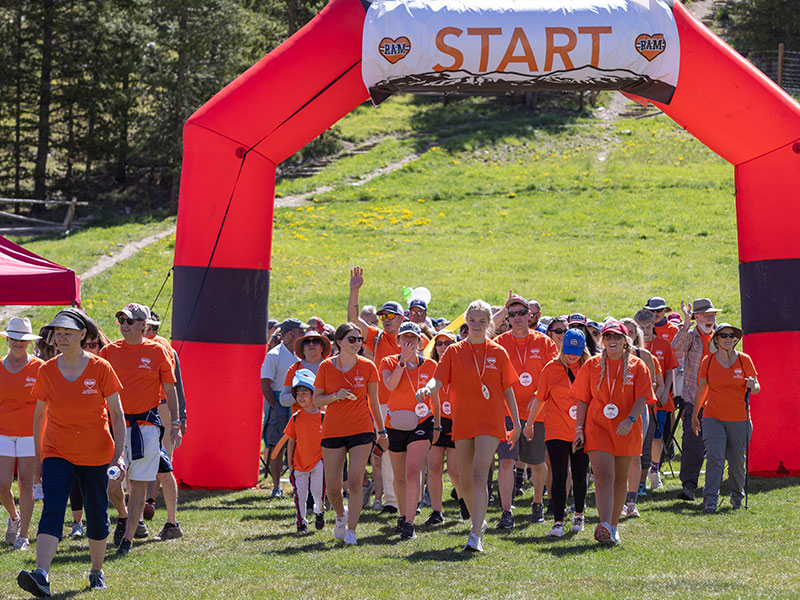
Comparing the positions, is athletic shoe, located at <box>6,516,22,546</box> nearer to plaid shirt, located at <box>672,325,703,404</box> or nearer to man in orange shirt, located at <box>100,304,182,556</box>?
man in orange shirt, located at <box>100,304,182,556</box>

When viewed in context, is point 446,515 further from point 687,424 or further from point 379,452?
point 687,424

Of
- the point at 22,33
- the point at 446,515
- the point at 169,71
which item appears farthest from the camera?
the point at 22,33

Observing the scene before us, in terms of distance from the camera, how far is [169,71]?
105ft

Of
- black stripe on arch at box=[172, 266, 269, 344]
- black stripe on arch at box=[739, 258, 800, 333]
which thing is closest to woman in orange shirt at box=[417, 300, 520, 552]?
black stripe on arch at box=[172, 266, 269, 344]

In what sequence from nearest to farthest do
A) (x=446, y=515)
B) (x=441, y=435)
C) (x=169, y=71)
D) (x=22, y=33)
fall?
1. (x=441, y=435)
2. (x=446, y=515)
3. (x=169, y=71)
4. (x=22, y=33)

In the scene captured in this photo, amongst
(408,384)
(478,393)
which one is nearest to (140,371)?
(408,384)

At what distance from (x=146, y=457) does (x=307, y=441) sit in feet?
5.04

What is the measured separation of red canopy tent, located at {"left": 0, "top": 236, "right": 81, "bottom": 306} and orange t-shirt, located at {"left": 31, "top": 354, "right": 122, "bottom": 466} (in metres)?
3.52

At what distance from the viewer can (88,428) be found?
661cm

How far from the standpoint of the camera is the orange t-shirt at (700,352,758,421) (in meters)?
9.51

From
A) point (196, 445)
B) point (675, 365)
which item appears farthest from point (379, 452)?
point (675, 365)

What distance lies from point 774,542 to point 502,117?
125ft

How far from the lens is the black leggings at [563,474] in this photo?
27.8 ft

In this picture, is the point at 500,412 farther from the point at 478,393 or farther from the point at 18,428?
the point at 18,428
